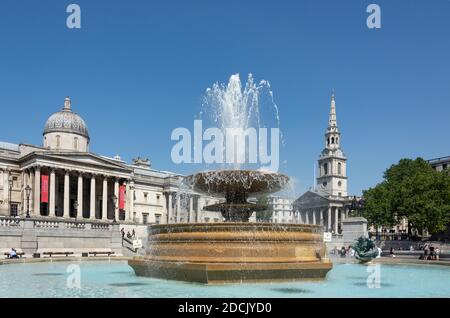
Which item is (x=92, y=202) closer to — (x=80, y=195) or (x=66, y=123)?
(x=80, y=195)

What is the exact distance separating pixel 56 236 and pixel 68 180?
77.3 feet

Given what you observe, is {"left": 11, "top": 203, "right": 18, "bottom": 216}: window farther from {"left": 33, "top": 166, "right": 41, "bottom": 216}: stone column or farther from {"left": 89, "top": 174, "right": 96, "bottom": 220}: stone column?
{"left": 89, "top": 174, "right": 96, "bottom": 220}: stone column

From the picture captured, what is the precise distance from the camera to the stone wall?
3359 centimetres

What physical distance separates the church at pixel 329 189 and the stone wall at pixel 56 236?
82969 mm

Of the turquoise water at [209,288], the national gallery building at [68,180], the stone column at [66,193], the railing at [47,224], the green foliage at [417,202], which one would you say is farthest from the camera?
the green foliage at [417,202]

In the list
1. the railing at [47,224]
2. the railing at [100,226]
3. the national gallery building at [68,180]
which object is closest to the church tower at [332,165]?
the national gallery building at [68,180]

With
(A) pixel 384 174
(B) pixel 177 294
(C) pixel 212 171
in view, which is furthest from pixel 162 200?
(B) pixel 177 294

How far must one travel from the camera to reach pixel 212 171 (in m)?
18.7

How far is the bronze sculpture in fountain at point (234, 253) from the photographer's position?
14.0 m

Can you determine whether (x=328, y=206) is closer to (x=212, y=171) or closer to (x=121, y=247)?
(x=121, y=247)

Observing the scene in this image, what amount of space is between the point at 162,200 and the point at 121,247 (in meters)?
36.7

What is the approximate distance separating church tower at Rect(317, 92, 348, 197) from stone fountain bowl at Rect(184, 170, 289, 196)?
104676 millimetres

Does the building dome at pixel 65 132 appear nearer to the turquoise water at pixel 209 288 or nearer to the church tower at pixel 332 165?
the turquoise water at pixel 209 288

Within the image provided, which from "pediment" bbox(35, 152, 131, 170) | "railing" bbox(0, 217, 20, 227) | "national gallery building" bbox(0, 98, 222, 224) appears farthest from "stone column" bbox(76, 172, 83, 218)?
"railing" bbox(0, 217, 20, 227)
